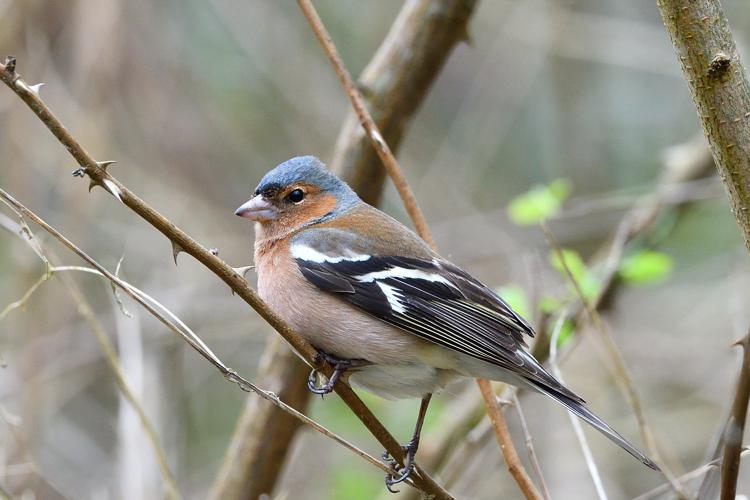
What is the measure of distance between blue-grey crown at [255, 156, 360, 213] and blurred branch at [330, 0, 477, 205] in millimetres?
200

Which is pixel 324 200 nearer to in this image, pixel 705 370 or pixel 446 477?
pixel 446 477

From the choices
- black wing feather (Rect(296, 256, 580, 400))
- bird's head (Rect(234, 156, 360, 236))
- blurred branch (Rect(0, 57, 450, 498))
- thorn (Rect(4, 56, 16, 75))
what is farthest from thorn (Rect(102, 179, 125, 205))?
bird's head (Rect(234, 156, 360, 236))

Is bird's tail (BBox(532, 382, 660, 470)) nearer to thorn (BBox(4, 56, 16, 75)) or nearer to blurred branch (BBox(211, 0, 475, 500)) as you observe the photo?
blurred branch (BBox(211, 0, 475, 500))

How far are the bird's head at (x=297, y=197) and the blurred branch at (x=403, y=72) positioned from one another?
210 millimetres

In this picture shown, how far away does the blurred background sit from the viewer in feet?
19.7

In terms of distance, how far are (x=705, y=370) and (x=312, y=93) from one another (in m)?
4.11

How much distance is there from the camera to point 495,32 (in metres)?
7.99

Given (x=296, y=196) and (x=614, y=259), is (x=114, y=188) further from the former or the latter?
(x=614, y=259)

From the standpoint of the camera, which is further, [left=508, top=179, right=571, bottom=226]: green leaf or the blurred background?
the blurred background

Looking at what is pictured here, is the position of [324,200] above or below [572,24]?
below

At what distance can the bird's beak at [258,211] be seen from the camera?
4180 mm

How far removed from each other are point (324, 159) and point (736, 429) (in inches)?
240

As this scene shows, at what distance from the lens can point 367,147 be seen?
444 centimetres

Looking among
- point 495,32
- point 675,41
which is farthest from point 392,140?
point 495,32
